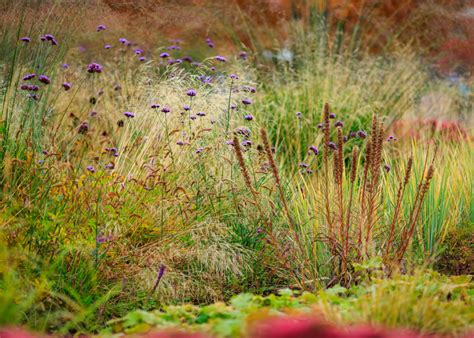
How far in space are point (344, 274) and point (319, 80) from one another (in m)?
4.00

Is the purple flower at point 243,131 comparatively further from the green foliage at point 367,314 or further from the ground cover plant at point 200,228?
the green foliage at point 367,314

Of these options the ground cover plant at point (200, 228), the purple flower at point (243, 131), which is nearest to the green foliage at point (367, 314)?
the ground cover plant at point (200, 228)

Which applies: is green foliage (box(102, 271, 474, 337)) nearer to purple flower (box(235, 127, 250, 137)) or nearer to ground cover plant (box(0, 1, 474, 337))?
ground cover plant (box(0, 1, 474, 337))

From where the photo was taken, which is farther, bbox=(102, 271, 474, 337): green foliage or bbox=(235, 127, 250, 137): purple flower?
bbox=(235, 127, 250, 137): purple flower

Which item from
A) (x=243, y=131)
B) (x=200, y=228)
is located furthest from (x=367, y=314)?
(x=243, y=131)

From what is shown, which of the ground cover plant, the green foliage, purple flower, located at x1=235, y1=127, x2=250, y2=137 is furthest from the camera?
purple flower, located at x1=235, y1=127, x2=250, y2=137

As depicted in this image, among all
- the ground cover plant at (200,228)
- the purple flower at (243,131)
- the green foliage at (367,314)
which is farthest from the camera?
the purple flower at (243,131)

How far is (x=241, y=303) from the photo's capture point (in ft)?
8.26

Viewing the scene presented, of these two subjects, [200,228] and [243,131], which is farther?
[243,131]

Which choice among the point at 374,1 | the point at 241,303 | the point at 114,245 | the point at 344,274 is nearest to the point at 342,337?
the point at 241,303

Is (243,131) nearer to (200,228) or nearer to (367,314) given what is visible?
(200,228)

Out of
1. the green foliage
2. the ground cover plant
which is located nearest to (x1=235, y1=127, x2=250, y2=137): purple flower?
the ground cover plant

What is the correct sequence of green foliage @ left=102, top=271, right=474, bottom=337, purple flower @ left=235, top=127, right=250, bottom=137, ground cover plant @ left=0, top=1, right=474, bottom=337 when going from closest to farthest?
green foliage @ left=102, top=271, right=474, bottom=337, ground cover plant @ left=0, top=1, right=474, bottom=337, purple flower @ left=235, top=127, right=250, bottom=137

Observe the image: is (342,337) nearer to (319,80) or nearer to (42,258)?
(42,258)
